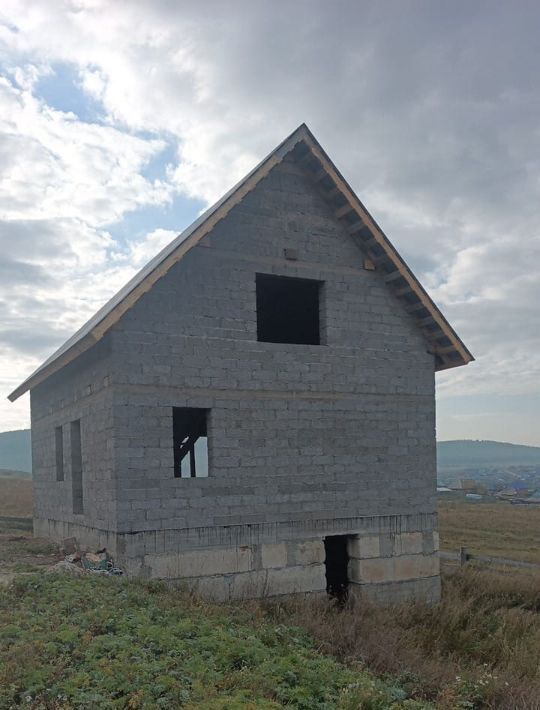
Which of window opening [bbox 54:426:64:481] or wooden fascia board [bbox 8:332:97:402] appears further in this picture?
window opening [bbox 54:426:64:481]

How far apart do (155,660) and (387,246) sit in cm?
902

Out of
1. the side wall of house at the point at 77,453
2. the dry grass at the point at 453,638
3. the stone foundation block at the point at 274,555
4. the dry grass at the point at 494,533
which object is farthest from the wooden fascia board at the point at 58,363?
the dry grass at the point at 494,533

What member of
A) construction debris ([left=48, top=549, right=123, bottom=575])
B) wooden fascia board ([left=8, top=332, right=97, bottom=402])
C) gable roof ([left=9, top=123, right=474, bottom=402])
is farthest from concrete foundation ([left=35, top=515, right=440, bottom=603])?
gable roof ([left=9, top=123, right=474, bottom=402])

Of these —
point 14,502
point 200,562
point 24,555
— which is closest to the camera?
point 200,562

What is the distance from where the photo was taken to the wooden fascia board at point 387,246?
13219 millimetres

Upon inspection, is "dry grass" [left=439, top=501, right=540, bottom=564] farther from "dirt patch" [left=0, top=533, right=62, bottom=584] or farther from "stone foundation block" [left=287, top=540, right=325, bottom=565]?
"dirt patch" [left=0, top=533, right=62, bottom=584]

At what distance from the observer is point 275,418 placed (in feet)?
41.5

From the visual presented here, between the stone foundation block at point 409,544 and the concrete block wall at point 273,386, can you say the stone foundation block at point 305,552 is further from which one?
the stone foundation block at point 409,544

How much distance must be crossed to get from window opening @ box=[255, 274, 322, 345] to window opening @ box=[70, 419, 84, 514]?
478 cm

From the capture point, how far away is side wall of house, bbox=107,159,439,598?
37.7 feet

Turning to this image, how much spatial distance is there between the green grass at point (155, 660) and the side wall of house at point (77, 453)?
2768 millimetres

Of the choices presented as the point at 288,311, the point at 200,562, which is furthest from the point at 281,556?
the point at 288,311

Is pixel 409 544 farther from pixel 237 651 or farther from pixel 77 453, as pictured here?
pixel 237 651

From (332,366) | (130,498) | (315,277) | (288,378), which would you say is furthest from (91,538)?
(315,277)
